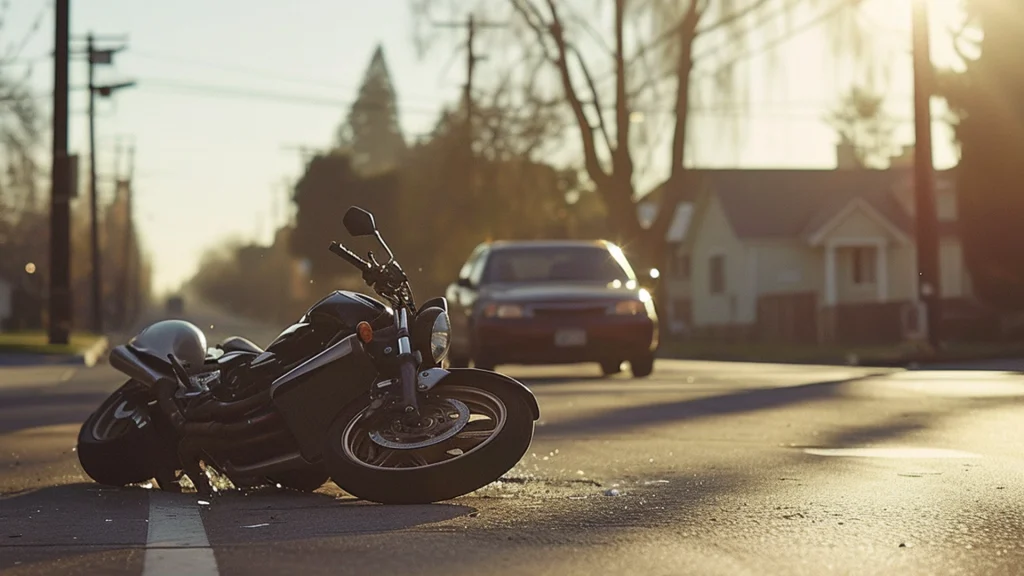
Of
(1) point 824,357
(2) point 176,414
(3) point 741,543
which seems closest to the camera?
(3) point 741,543

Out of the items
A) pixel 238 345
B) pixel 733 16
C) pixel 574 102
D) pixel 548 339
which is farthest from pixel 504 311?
pixel 574 102

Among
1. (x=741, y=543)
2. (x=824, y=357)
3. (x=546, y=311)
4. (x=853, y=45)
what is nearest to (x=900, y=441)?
(x=741, y=543)

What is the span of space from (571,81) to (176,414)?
32.9 m

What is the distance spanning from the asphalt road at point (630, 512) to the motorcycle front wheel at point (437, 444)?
12 centimetres

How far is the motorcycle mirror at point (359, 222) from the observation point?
7.66m

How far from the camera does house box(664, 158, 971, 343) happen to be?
2160 inches

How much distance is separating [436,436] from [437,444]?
4 cm

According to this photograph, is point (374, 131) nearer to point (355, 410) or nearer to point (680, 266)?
point (680, 266)

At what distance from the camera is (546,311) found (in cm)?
1902

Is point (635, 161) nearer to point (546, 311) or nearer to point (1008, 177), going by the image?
point (1008, 177)

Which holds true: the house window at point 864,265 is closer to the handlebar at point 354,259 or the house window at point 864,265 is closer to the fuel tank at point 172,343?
the fuel tank at point 172,343

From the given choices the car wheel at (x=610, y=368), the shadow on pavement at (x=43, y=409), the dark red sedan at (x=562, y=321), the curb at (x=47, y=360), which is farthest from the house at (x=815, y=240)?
the shadow on pavement at (x=43, y=409)

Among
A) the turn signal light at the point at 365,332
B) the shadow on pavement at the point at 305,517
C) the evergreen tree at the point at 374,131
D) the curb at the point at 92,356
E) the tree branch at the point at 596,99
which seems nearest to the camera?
the shadow on pavement at the point at 305,517

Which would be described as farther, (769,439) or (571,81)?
(571,81)
